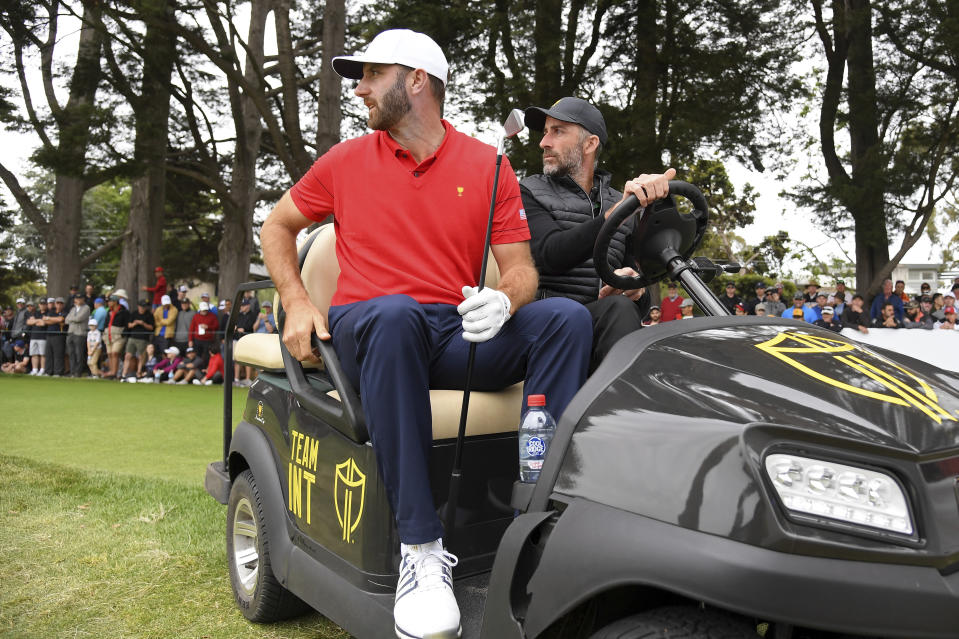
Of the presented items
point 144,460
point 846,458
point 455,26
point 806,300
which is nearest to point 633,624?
point 846,458

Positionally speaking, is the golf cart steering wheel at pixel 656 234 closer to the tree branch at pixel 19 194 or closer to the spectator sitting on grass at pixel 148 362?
the spectator sitting on grass at pixel 148 362

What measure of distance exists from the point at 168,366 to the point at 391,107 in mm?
13102

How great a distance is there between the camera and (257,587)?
2777 mm

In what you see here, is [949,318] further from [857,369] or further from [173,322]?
[173,322]

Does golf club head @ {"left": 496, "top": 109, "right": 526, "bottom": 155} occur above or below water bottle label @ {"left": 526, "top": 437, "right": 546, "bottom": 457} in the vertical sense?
above

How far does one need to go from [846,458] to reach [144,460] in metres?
5.68

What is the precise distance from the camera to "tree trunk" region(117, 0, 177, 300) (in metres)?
13.6

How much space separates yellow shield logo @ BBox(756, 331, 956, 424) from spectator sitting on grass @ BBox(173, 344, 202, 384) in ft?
44.3

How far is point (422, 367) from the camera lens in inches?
81.9

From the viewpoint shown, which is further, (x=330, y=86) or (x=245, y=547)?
(x=330, y=86)

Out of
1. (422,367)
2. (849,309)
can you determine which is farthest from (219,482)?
(849,309)

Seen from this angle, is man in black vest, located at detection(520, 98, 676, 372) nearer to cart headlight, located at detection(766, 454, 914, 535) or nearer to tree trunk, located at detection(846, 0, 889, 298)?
cart headlight, located at detection(766, 454, 914, 535)

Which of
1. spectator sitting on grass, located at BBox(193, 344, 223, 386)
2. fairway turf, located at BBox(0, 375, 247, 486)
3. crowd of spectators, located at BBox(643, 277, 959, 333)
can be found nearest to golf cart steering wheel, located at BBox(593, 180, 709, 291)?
fairway turf, located at BBox(0, 375, 247, 486)

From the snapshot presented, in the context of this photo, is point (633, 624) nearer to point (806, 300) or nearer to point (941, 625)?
point (941, 625)
